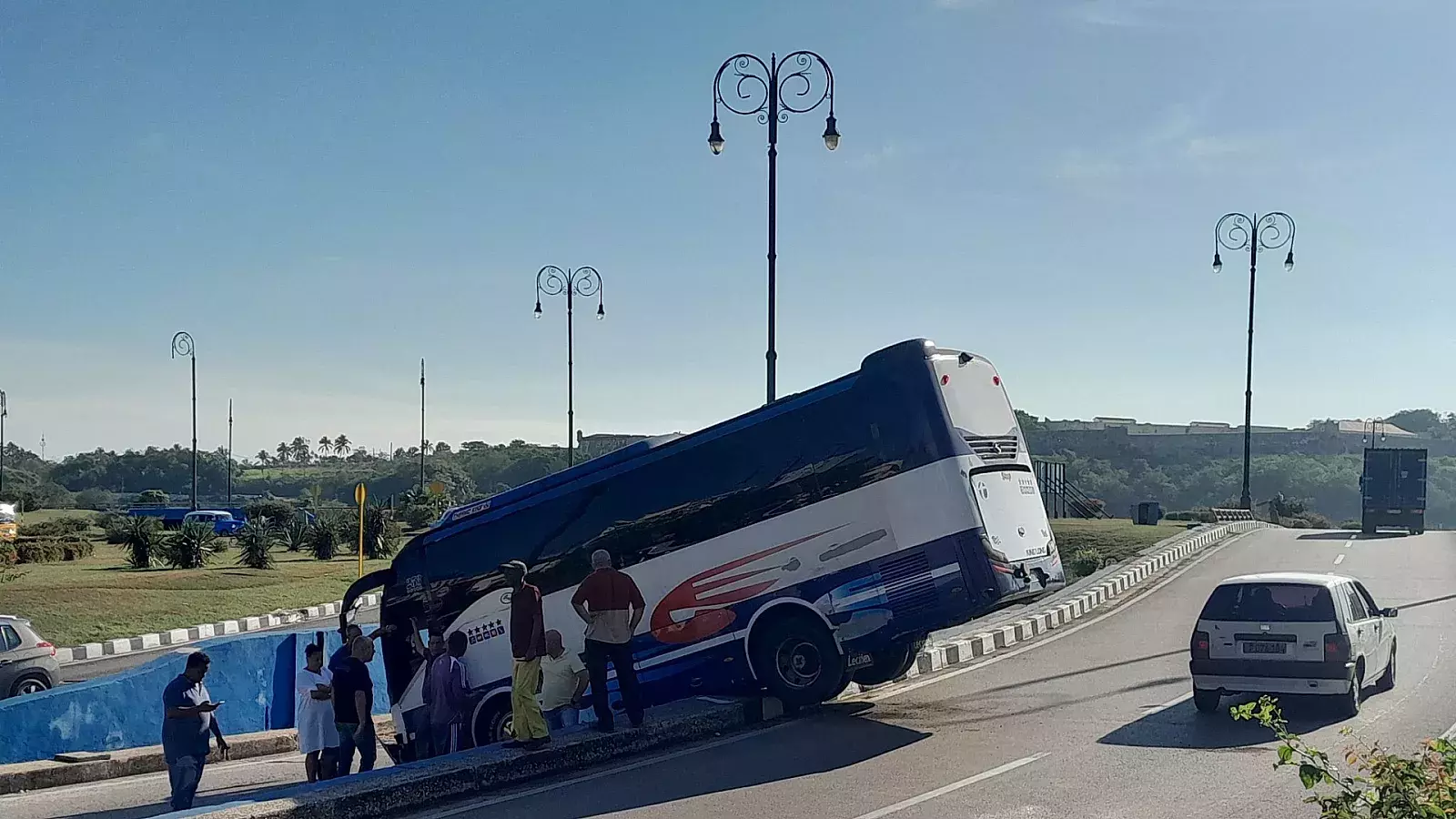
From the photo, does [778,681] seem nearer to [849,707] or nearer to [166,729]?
[849,707]

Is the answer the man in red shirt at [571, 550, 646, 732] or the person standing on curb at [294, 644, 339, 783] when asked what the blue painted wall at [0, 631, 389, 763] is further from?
the man in red shirt at [571, 550, 646, 732]

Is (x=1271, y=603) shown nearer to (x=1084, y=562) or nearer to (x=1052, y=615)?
(x=1052, y=615)

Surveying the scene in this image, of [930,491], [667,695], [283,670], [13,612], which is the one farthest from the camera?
[13,612]

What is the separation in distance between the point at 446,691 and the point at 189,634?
1817 centimetres

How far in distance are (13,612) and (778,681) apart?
21.8 meters

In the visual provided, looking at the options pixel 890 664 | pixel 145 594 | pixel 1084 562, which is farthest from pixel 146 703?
pixel 1084 562

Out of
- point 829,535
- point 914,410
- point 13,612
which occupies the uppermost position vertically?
point 914,410

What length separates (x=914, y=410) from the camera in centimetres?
1345

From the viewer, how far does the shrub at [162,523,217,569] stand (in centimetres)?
4088

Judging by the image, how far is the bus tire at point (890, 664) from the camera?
15.1 metres

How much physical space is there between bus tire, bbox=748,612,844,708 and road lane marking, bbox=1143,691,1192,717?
3.36 m

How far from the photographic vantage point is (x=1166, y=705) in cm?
1448

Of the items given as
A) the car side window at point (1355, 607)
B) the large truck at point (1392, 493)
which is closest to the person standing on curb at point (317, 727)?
the car side window at point (1355, 607)

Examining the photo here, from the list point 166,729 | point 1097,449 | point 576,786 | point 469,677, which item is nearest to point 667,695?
point 469,677
